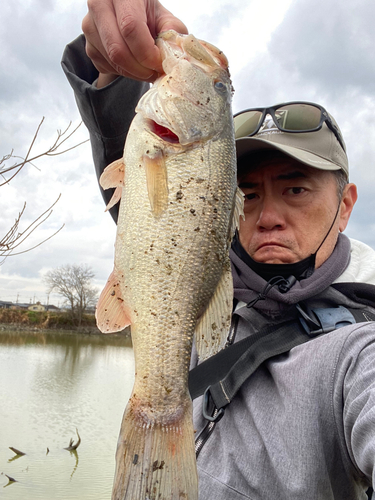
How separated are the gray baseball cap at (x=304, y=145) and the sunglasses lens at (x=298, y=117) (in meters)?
0.05

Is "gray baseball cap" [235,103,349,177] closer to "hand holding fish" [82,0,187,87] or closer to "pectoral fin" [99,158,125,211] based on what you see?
"hand holding fish" [82,0,187,87]

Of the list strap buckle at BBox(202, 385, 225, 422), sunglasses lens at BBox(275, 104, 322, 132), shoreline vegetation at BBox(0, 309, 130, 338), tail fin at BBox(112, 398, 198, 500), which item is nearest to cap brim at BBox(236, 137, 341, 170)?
sunglasses lens at BBox(275, 104, 322, 132)

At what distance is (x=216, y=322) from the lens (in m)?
1.45

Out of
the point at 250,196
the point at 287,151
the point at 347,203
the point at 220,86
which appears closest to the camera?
the point at 220,86

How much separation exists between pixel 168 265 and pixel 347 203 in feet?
4.78

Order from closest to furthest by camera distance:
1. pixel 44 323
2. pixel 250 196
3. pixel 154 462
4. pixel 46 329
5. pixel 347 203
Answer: pixel 154 462, pixel 250 196, pixel 347 203, pixel 46 329, pixel 44 323

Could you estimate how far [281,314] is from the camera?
2020mm

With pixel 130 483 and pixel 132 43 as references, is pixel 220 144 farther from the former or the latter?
pixel 130 483

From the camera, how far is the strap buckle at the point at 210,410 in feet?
5.51

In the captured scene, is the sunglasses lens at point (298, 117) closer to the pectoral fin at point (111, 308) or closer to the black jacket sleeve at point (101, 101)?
the black jacket sleeve at point (101, 101)

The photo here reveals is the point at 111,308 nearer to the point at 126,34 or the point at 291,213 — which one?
the point at 126,34

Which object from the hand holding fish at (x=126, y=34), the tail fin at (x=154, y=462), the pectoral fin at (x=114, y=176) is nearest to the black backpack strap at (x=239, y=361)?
the tail fin at (x=154, y=462)

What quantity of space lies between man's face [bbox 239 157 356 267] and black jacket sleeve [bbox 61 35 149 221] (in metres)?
0.82

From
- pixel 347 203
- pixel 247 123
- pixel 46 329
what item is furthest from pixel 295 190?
pixel 46 329
